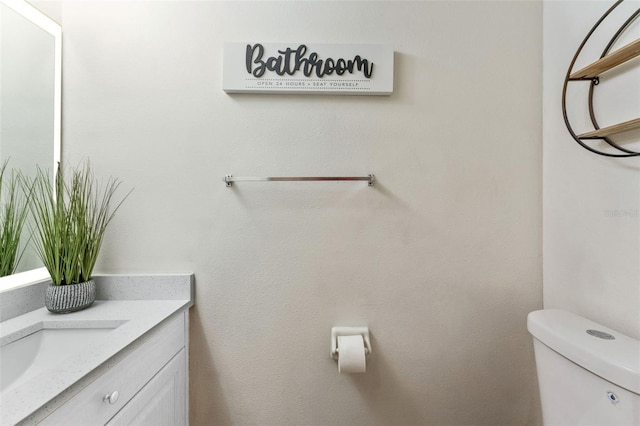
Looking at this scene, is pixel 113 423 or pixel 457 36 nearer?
pixel 113 423

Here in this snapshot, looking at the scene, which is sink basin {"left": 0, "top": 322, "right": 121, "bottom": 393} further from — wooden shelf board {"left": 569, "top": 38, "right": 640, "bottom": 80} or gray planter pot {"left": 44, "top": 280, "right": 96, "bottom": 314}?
wooden shelf board {"left": 569, "top": 38, "right": 640, "bottom": 80}

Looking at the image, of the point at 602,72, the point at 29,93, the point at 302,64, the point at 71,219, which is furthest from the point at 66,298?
the point at 602,72

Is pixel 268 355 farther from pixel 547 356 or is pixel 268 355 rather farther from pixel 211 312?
pixel 547 356

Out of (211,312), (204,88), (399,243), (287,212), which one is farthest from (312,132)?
(211,312)

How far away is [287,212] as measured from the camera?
1.12 metres

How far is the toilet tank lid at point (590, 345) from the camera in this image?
2.21 feet

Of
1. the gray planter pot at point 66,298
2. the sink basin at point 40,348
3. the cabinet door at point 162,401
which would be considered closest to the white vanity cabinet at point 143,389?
the cabinet door at point 162,401

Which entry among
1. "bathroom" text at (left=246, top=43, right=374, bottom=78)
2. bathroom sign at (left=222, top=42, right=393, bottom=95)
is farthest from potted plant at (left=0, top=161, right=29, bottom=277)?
"bathroom" text at (left=246, top=43, right=374, bottom=78)

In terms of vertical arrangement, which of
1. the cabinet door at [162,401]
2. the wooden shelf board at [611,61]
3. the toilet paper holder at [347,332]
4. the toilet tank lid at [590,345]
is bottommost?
the cabinet door at [162,401]

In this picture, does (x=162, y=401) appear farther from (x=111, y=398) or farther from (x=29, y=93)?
(x=29, y=93)

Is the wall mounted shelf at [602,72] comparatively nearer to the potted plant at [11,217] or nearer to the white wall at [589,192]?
the white wall at [589,192]

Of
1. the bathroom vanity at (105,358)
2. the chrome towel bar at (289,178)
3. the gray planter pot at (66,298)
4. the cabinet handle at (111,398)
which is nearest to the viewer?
the bathroom vanity at (105,358)

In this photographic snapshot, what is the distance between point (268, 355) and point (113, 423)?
0.53 meters

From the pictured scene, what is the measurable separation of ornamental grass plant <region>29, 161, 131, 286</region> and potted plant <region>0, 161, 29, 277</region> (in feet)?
0.12
